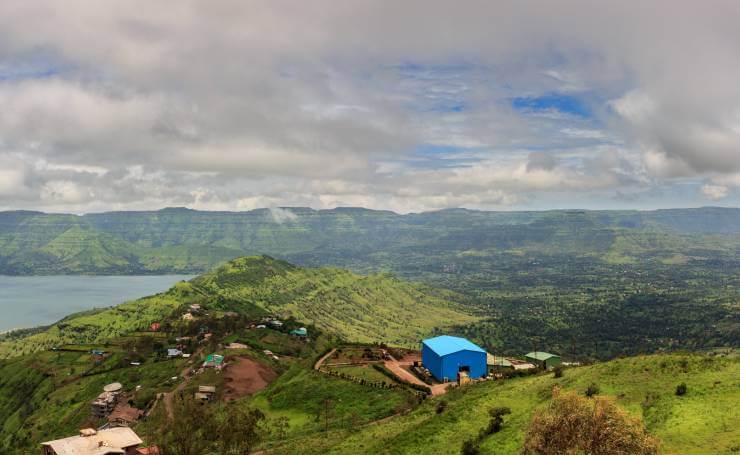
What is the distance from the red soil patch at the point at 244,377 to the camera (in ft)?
334

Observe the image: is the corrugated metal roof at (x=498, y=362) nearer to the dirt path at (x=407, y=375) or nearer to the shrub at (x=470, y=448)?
the dirt path at (x=407, y=375)

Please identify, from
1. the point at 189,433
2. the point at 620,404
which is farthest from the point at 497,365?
the point at 189,433

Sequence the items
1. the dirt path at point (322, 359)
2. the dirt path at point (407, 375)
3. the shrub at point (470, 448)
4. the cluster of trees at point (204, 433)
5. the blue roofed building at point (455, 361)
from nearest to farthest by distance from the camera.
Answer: the shrub at point (470, 448) → the cluster of trees at point (204, 433) → the dirt path at point (407, 375) → the blue roofed building at point (455, 361) → the dirt path at point (322, 359)

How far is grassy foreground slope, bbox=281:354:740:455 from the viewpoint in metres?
36.3

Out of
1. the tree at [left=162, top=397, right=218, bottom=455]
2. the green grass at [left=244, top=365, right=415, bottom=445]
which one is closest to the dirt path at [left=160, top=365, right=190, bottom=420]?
the green grass at [left=244, top=365, right=415, bottom=445]

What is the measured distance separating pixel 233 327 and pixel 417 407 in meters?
Answer: 116

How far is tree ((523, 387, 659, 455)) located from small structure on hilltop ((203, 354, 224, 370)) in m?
98.3

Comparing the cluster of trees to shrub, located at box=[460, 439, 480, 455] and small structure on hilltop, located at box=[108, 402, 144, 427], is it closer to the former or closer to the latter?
shrub, located at box=[460, 439, 480, 455]

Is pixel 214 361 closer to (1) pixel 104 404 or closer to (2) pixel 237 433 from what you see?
(1) pixel 104 404

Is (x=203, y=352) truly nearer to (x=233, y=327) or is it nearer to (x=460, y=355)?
(x=233, y=327)

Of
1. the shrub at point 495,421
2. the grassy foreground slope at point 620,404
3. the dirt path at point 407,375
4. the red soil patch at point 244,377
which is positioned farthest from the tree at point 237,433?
the red soil patch at point 244,377

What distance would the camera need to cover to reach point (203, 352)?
13138 centimetres

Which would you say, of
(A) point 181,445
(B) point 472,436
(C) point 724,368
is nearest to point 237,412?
(A) point 181,445

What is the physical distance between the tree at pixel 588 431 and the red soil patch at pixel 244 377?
3318 inches
